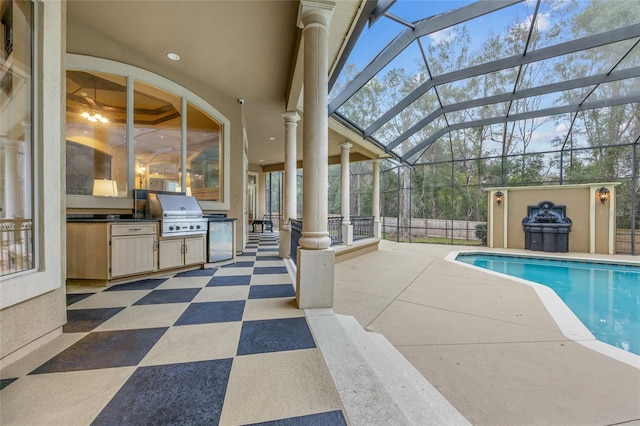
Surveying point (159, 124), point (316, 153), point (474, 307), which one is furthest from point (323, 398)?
point (159, 124)

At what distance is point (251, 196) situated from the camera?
466 inches

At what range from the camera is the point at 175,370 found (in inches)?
55.3

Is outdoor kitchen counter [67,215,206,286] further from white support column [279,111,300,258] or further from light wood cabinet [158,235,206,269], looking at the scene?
white support column [279,111,300,258]

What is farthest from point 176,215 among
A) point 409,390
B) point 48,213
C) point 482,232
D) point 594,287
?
point 482,232

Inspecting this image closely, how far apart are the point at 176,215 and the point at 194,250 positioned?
0.58 m

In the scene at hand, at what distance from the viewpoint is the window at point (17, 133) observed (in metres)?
1.56

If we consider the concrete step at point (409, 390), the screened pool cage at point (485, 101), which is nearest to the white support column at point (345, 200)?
the screened pool cage at point (485, 101)

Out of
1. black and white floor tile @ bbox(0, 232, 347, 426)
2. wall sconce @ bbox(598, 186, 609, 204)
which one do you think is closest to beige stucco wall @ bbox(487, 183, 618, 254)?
wall sconce @ bbox(598, 186, 609, 204)

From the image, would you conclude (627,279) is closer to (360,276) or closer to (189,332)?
(360,276)

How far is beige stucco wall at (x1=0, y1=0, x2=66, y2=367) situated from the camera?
1.52m

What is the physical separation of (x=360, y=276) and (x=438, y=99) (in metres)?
6.07

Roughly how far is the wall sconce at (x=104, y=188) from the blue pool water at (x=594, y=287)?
6.18 m

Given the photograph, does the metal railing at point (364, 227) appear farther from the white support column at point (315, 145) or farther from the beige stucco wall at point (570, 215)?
the white support column at point (315, 145)

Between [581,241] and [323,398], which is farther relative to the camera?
[581,241]
